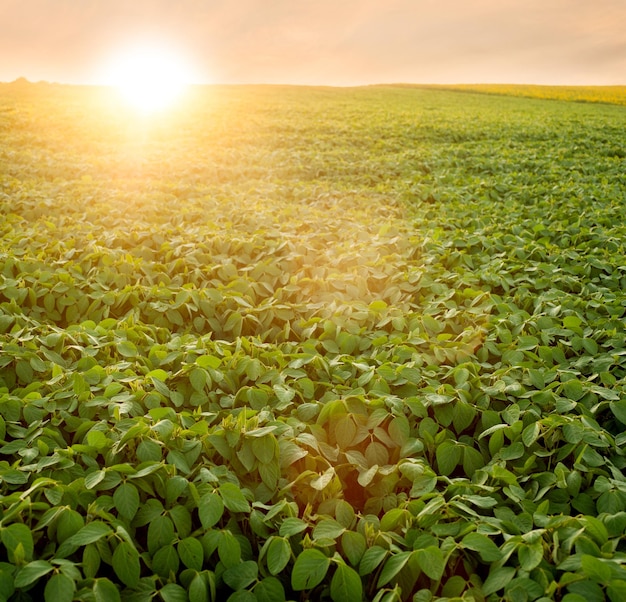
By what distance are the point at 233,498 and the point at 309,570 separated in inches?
17.9

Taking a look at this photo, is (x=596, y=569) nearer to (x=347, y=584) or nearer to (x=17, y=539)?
(x=347, y=584)

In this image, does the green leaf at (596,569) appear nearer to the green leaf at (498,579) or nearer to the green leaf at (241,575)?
the green leaf at (498,579)

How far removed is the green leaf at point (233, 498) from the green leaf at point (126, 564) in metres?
0.42

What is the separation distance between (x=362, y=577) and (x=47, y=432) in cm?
166

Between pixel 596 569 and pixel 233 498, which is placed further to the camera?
pixel 233 498

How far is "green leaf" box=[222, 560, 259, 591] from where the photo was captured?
6.88 feet

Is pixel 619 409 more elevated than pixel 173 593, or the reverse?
pixel 619 409

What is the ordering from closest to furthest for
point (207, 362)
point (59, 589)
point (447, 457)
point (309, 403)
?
point (59, 589), point (447, 457), point (309, 403), point (207, 362)

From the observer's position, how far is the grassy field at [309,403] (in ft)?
6.86

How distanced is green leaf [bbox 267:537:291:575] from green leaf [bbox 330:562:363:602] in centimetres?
21

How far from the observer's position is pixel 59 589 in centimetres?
180

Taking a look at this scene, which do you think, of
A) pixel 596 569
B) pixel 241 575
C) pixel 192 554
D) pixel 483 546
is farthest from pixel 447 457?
pixel 192 554

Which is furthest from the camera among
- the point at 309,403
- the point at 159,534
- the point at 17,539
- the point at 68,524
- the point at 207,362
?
the point at 207,362

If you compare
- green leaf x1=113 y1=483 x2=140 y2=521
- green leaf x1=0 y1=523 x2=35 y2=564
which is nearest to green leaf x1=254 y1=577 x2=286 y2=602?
green leaf x1=113 y1=483 x2=140 y2=521
